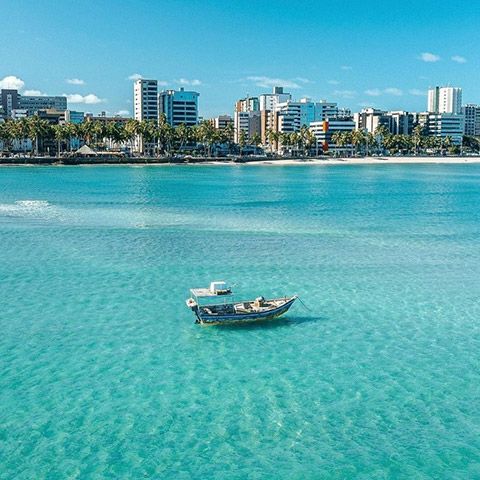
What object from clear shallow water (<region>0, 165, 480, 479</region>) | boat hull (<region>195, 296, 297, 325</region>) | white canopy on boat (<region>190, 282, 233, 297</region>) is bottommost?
clear shallow water (<region>0, 165, 480, 479</region>)

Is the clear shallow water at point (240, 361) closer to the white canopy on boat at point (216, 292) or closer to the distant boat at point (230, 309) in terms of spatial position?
the distant boat at point (230, 309)

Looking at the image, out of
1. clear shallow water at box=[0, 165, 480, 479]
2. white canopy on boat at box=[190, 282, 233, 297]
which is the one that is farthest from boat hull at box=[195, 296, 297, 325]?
white canopy on boat at box=[190, 282, 233, 297]

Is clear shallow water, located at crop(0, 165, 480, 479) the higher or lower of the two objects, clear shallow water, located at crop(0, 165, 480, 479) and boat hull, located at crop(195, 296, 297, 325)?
the lower

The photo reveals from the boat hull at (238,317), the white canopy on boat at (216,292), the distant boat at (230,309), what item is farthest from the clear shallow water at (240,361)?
the white canopy on boat at (216,292)

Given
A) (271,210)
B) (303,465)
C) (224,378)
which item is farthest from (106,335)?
(271,210)

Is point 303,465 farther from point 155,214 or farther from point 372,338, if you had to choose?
point 155,214

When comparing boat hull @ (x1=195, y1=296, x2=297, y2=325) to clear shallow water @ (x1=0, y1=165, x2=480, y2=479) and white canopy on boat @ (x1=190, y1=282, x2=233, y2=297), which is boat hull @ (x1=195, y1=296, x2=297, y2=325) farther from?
white canopy on boat @ (x1=190, y1=282, x2=233, y2=297)
